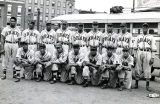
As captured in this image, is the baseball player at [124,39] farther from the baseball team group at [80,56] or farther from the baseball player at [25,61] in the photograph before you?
the baseball player at [25,61]

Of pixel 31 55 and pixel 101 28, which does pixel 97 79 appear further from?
pixel 101 28

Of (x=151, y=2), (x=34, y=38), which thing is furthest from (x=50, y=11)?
(x=34, y=38)

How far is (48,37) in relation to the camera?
1152 centimetres

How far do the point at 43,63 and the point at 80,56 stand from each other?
1445 millimetres

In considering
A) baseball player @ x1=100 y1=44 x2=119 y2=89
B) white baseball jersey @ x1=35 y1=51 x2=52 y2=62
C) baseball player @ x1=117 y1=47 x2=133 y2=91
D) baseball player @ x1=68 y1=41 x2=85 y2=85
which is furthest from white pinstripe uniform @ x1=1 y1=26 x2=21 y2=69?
baseball player @ x1=117 y1=47 x2=133 y2=91

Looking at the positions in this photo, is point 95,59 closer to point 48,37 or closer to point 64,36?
point 64,36

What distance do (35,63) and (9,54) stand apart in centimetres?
124

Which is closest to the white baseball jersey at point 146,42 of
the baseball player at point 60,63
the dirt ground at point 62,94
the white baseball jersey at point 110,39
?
the white baseball jersey at point 110,39

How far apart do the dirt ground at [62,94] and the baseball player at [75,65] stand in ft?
1.44

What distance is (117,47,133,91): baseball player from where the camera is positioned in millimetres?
9945

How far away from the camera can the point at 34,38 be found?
11453 mm

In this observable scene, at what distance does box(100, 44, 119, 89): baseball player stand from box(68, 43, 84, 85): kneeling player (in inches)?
33.4

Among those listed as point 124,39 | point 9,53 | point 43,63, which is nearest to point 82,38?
point 124,39

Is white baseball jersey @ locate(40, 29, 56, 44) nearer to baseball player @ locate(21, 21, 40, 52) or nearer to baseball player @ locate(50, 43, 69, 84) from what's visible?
baseball player @ locate(21, 21, 40, 52)
